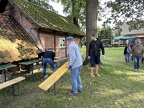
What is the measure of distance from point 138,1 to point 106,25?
126 inches

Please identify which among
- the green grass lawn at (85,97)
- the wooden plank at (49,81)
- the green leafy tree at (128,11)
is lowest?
the green grass lawn at (85,97)

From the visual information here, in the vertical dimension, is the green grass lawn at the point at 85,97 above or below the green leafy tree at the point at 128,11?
below

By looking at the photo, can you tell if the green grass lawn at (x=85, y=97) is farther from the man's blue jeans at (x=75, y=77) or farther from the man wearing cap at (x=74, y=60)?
the man wearing cap at (x=74, y=60)

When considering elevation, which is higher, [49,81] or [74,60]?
[74,60]

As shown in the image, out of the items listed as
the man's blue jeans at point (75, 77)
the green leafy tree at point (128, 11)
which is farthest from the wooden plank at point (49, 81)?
the green leafy tree at point (128, 11)

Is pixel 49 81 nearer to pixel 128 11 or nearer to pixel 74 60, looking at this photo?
pixel 74 60

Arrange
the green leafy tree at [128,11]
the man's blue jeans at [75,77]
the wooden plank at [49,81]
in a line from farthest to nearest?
the green leafy tree at [128,11], the man's blue jeans at [75,77], the wooden plank at [49,81]

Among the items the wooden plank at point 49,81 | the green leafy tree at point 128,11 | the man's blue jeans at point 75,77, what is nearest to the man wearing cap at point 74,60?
the man's blue jeans at point 75,77

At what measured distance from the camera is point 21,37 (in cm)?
774

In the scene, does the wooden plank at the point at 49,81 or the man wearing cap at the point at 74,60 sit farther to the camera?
the man wearing cap at the point at 74,60

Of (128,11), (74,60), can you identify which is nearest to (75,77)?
(74,60)

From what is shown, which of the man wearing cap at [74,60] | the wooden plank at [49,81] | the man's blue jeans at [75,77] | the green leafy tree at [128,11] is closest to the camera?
the wooden plank at [49,81]

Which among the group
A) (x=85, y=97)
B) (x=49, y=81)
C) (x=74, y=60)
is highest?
(x=74, y=60)

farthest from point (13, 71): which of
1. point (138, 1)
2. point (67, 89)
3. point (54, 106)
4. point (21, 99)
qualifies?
point (138, 1)
